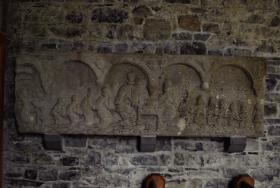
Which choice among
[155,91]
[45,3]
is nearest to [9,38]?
[45,3]

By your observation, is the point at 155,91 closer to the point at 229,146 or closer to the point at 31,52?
the point at 229,146

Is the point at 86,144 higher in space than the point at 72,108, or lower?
lower

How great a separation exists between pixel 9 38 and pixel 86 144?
1.34m

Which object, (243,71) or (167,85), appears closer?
(167,85)

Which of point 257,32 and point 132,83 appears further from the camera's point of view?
point 257,32

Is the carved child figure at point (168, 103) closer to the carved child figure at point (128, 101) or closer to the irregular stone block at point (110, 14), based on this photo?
the carved child figure at point (128, 101)

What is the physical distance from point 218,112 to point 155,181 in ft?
3.03

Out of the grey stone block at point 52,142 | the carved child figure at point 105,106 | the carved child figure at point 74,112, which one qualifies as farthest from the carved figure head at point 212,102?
the grey stone block at point 52,142

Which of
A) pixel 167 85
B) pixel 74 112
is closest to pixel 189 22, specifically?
pixel 167 85

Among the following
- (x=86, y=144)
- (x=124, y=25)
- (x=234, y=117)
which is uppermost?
(x=124, y=25)

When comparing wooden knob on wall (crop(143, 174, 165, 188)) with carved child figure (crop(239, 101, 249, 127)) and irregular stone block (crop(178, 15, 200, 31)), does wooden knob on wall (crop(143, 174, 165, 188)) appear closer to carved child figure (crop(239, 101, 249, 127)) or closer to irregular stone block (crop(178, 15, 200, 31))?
carved child figure (crop(239, 101, 249, 127))

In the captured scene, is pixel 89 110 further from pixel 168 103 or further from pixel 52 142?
pixel 168 103

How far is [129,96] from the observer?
338 cm

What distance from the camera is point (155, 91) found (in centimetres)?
339
